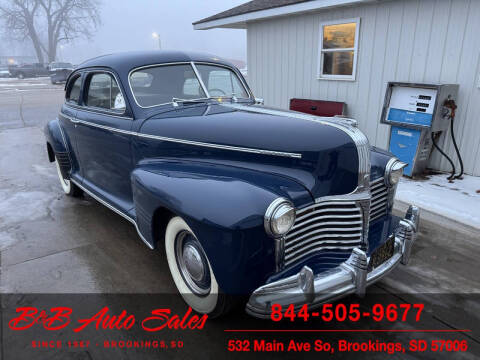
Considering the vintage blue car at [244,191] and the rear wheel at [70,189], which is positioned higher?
the vintage blue car at [244,191]

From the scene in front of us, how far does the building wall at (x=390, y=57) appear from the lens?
5133 millimetres

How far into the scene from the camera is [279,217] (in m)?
1.93

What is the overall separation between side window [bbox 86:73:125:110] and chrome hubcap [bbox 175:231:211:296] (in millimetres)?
1447

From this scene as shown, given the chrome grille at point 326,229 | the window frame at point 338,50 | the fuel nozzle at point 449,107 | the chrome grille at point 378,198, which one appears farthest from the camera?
the window frame at point 338,50

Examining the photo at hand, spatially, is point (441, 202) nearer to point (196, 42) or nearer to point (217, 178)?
point (217, 178)

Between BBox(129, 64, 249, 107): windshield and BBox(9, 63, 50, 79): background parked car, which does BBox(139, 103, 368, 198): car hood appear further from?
BBox(9, 63, 50, 79): background parked car

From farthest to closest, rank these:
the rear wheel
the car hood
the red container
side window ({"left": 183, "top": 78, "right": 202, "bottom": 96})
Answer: the red container
the rear wheel
side window ({"left": 183, "top": 78, "right": 202, "bottom": 96})
the car hood

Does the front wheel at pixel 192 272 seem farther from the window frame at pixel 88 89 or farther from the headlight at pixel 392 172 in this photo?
the headlight at pixel 392 172

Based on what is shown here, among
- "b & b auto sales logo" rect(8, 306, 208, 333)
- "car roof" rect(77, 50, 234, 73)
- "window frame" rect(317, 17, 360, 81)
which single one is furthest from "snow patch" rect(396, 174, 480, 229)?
"b & b auto sales logo" rect(8, 306, 208, 333)

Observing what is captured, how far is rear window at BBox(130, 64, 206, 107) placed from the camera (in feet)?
10.6

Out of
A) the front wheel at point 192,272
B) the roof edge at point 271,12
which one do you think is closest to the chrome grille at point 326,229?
the front wheel at point 192,272

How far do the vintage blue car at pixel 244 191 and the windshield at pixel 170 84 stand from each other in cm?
1

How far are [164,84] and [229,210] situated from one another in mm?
1816

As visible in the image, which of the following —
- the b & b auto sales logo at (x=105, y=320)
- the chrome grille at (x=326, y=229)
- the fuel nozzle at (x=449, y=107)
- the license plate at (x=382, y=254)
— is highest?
the fuel nozzle at (x=449, y=107)
